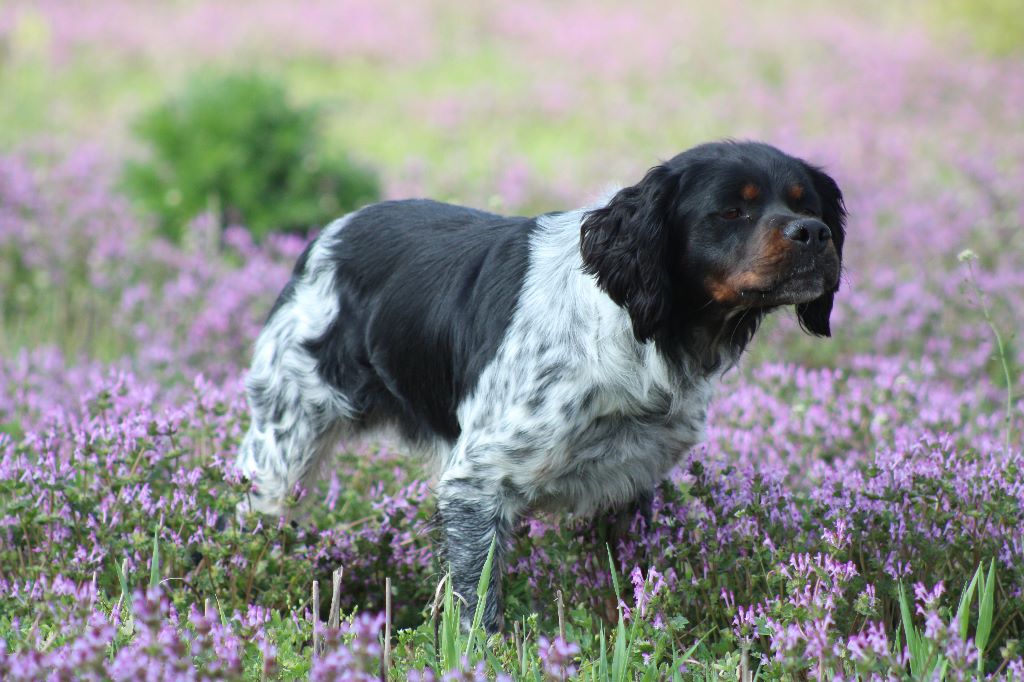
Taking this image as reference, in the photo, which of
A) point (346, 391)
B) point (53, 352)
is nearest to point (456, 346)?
point (346, 391)

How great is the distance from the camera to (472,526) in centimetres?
365

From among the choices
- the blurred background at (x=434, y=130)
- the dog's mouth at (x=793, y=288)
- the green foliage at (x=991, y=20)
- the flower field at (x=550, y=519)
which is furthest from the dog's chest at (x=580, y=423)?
the green foliage at (x=991, y=20)

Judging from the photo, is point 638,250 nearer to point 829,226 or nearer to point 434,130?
point 829,226

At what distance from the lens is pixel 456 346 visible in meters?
3.84

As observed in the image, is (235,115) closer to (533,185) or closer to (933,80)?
(533,185)

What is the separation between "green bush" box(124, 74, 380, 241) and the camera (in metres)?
8.23

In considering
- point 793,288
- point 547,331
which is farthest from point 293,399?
point 793,288

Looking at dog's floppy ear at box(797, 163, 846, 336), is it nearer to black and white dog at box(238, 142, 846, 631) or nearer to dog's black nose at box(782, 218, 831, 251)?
black and white dog at box(238, 142, 846, 631)

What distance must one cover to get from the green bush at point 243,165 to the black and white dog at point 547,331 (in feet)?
13.4

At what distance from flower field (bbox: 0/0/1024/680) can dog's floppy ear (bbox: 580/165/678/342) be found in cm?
53

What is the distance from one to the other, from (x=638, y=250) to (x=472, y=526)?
3.07ft

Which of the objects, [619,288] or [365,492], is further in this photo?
[365,492]

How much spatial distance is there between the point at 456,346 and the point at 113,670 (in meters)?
1.75

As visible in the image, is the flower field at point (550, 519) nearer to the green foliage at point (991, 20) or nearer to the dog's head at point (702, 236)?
the dog's head at point (702, 236)
